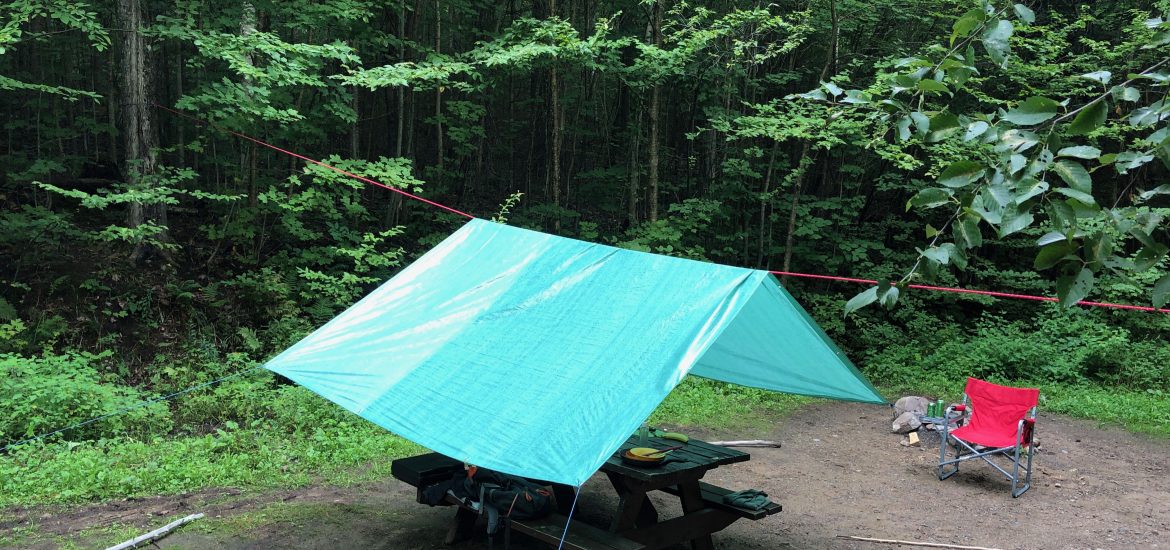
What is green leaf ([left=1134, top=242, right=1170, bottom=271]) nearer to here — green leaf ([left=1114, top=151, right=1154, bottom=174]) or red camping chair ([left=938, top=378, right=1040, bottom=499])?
green leaf ([left=1114, top=151, right=1154, bottom=174])

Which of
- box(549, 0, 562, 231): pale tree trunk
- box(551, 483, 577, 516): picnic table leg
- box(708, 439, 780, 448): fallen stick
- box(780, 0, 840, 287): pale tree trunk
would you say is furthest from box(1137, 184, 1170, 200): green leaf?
box(549, 0, 562, 231): pale tree trunk

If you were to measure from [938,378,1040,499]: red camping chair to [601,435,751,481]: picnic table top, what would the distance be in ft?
7.07

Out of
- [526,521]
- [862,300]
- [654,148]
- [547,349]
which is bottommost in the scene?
[526,521]

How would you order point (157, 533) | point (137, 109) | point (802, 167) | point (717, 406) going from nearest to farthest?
point (157, 533)
point (717, 406)
point (137, 109)
point (802, 167)

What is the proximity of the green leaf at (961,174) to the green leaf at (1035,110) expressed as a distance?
71mm

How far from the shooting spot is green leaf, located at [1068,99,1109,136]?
94 cm

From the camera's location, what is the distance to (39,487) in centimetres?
419

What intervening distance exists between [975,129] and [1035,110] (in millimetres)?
71

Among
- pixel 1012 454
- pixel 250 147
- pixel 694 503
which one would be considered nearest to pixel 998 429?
pixel 1012 454

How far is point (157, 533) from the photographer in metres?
3.64

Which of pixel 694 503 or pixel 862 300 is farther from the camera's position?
pixel 694 503

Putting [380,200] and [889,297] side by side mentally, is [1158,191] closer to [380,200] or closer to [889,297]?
[889,297]

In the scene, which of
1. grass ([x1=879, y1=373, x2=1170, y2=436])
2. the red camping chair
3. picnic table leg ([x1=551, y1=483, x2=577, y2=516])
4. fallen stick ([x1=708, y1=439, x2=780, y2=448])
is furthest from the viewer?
grass ([x1=879, y1=373, x2=1170, y2=436])

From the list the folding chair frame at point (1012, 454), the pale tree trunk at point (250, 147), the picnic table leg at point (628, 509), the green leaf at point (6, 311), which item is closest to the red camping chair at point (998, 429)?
the folding chair frame at point (1012, 454)
